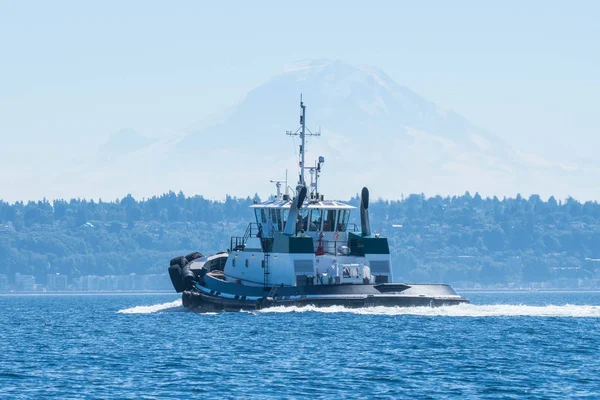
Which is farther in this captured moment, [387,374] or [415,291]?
[415,291]

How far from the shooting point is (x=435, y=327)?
67875mm

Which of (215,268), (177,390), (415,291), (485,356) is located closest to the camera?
(177,390)

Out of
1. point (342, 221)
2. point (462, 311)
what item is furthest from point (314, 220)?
point (462, 311)

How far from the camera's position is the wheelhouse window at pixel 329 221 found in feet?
260

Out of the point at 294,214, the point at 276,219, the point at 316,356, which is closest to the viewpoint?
the point at 316,356

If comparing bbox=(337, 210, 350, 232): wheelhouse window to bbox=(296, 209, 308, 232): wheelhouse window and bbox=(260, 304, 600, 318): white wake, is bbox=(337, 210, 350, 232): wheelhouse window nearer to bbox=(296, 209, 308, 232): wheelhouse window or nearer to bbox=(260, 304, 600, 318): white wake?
bbox=(296, 209, 308, 232): wheelhouse window

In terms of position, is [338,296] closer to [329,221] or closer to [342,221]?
[329,221]

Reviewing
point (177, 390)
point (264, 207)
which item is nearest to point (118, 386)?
point (177, 390)

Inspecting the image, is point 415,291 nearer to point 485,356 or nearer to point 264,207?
point 264,207

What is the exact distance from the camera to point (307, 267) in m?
74.2

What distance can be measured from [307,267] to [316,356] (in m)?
19.9

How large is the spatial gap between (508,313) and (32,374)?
1391 inches

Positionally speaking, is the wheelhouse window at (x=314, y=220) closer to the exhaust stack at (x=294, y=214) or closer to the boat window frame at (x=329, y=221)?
the boat window frame at (x=329, y=221)

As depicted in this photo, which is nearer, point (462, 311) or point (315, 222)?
point (462, 311)
